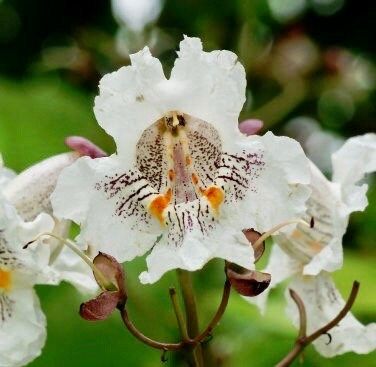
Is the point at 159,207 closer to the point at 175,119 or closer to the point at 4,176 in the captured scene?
the point at 175,119

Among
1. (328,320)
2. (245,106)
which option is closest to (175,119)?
(328,320)

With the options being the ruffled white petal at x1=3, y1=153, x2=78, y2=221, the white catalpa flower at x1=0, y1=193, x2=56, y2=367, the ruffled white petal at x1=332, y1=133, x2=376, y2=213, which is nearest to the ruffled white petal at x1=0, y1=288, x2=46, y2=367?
the white catalpa flower at x1=0, y1=193, x2=56, y2=367

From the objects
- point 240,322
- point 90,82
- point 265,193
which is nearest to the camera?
point 265,193

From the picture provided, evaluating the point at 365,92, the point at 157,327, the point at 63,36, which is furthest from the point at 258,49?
the point at 157,327

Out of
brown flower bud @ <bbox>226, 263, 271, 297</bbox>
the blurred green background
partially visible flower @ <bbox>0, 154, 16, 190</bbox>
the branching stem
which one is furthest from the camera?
the blurred green background

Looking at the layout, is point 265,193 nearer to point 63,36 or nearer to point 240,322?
point 240,322

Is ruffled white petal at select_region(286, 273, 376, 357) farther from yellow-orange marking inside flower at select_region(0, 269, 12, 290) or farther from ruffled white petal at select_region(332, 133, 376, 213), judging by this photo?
yellow-orange marking inside flower at select_region(0, 269, 12, 290)
